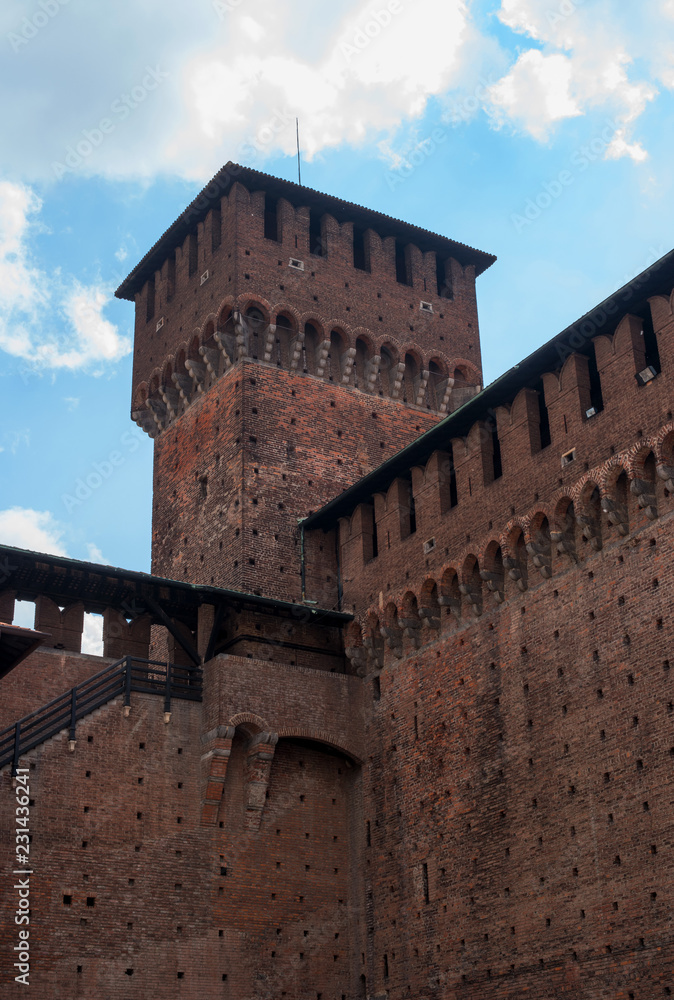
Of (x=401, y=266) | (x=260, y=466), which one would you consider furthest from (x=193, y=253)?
(x=260, y=466)

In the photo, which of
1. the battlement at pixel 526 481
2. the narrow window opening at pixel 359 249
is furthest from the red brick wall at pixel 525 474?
the narrow window opening at pixel 359 249

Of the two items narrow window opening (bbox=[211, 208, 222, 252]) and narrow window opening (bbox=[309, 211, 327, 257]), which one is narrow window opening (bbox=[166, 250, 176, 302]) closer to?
narrow window opening (bbox=[211, 208, 222, 252])

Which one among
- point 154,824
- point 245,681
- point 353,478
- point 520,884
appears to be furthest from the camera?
point 353,478

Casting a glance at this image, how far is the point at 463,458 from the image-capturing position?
20.1 meters

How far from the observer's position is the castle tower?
23.8 m

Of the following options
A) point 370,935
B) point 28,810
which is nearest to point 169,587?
point 28,810

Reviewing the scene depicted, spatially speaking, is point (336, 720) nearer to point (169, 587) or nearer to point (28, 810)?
point (169, 587)

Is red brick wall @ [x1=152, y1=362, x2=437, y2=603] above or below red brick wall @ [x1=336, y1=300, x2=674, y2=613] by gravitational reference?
above

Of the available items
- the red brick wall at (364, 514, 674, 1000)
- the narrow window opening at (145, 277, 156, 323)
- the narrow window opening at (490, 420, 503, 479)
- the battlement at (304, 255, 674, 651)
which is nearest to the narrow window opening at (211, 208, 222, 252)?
the narrow window opening at (145, 277, 156, 323)

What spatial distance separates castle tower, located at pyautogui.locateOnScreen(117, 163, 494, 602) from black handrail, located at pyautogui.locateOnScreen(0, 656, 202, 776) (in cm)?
272

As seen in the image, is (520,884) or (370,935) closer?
(520,884)

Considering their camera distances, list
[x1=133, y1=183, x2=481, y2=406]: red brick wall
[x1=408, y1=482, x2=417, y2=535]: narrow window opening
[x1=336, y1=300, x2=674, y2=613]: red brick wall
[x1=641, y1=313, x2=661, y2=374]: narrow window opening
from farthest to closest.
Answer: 1. [x1=133, y1=183, x2=481, y2=406]: red brick wall
2. [x1=408, y1=482, x2=417, y2=535]: narrow window opening
3. [x1=641, y1=313, x2=661, y2=374]: narrow window opening
4. [x1=336, y1=300, x2=674, y2=613]: red brick wall

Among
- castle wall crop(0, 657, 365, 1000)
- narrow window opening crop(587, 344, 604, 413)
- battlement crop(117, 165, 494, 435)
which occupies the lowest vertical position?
castle wall crop(0, 657, 365, 1000)

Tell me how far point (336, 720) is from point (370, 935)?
3.58 meters
